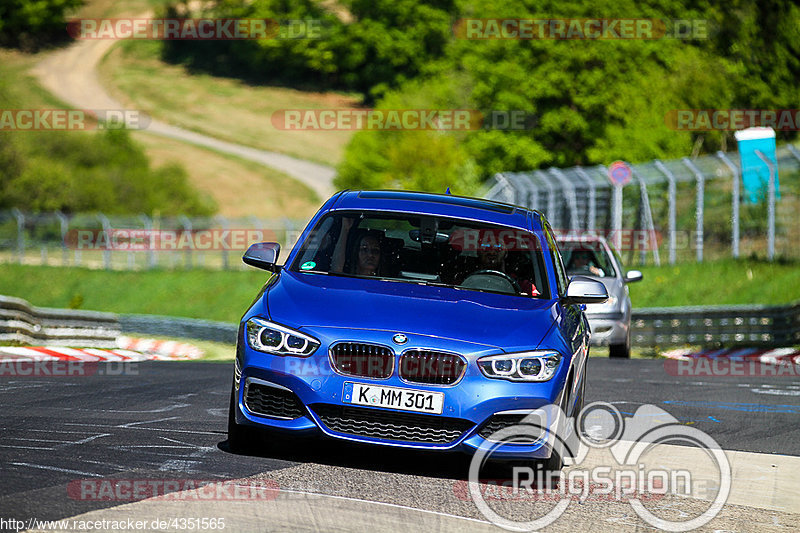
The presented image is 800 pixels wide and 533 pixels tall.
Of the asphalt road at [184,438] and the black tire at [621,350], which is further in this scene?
the black tire at [621,350]

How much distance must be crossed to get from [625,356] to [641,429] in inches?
355

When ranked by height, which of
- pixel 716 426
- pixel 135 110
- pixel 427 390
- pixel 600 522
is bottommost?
pixel 135 110

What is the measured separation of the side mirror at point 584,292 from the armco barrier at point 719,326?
13086 millimetres

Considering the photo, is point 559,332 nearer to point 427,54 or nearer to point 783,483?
point 783,483

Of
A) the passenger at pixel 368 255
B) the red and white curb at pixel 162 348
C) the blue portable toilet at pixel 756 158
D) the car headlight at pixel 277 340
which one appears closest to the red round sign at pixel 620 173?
the blue portable toilet at pixel 756 158

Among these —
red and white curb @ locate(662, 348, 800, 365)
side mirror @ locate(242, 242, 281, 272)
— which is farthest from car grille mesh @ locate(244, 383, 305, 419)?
red and white curb @ locate(662, 348, 800, 365)

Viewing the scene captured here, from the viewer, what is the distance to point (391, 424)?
6953mm

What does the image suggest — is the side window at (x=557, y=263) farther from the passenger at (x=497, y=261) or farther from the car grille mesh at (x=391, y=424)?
the car grille mesh at (x=391, y=424)

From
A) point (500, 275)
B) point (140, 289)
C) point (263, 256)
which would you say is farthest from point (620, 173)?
point (263, 256)

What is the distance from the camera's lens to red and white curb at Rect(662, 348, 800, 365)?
19.2 m

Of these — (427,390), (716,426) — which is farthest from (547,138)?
(427,390)

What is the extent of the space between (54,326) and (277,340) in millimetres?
17302

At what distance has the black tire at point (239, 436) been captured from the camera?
290 inches

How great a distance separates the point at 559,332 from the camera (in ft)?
24.2
